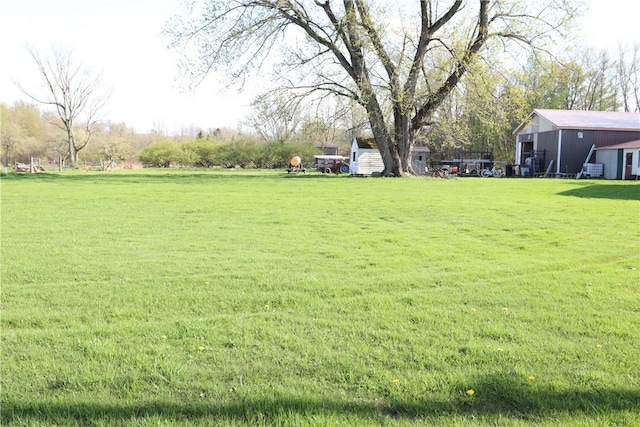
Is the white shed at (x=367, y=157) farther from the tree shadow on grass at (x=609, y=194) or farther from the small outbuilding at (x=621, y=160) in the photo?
the tree shadow on grass at (x=609, y=194)

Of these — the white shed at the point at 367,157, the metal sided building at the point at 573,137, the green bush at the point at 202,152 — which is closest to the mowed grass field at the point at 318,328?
the white shed at the point at 367,157

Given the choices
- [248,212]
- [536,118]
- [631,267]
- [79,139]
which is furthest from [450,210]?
[79,139]

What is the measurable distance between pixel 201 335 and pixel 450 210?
10.7m

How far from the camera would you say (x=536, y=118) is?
43094 mm

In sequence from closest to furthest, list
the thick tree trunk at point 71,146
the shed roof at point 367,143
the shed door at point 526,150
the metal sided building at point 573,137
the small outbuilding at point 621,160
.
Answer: the small outbuilding at point 621,160 < the metal sided building at point 573,137 < the shed roof at point 367,143 < the shed door at point 526,150 < the thick tree trunk at point 71,146

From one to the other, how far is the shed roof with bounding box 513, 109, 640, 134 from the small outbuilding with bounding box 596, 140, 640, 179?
84.6 inches

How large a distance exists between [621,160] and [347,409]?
127 ft

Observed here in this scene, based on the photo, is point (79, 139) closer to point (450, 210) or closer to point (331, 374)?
point (450, 210)

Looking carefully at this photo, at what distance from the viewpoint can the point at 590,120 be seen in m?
40.4

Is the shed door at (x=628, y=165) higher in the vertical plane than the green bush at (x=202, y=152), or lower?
lower

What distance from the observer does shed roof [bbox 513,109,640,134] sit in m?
38.5

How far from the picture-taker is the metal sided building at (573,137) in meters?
38.5

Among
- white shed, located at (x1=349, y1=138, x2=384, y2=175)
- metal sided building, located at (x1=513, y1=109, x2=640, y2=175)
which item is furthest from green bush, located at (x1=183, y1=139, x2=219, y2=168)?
metal sided building, located at (x1=513, y1=109, x2=640, y2=175)

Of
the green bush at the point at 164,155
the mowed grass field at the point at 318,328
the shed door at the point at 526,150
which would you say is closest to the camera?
the mowed grass field at the point at 318,328
